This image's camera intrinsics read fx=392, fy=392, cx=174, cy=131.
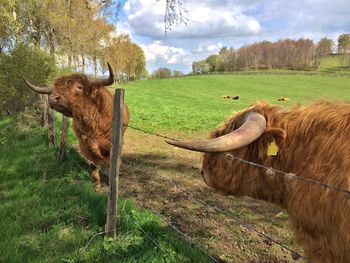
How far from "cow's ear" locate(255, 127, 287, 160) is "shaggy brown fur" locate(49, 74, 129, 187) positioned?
428 centimetres

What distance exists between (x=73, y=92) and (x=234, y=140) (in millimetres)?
4807

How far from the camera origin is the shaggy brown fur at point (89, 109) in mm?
6836

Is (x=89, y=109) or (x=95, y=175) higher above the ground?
(x=89, y=109)

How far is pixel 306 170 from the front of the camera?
2748 millimetres

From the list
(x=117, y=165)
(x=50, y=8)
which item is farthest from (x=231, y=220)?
(x=50, y=8)

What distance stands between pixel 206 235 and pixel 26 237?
2.16 metres

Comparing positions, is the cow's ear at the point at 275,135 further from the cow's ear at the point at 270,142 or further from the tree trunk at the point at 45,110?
the tree trunk at the point at 45,110

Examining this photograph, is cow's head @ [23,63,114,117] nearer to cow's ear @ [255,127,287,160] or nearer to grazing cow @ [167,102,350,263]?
grazing cow @ [167,102,350,263]

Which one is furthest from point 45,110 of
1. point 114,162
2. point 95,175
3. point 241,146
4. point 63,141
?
point 241,146

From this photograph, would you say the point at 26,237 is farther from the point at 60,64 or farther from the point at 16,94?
the point at 60,64

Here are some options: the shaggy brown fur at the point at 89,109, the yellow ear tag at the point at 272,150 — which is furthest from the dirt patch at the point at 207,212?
the yellow ear tag at the point at 272,150

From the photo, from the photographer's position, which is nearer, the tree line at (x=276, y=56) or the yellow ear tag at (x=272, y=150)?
the yellow ear tag at (x=272, y=150)

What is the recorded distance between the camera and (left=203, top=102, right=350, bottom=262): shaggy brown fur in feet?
8.23

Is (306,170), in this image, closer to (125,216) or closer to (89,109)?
(125,216)
